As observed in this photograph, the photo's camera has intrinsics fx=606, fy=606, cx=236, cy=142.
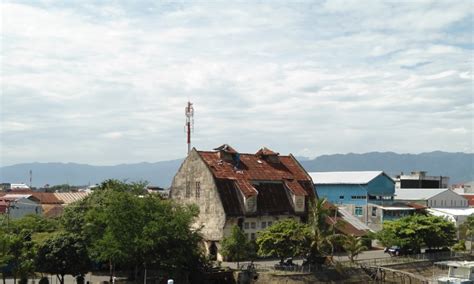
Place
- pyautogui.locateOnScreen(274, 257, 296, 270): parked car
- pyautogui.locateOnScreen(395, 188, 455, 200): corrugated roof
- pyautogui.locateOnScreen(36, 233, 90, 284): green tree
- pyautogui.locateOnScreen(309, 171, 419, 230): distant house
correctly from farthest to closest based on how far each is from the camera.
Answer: pyautogui.locateOnScreen(395, 188, 455, 200): corrugated roof
pyautogui.locateOnScreen(309, 171, 419, 230): distant house
pyautogui.locateOnScreen(274, 257, 296, 270): parked car
pyautogui.locateOnScreen(36, 233, 90, 284): green tree

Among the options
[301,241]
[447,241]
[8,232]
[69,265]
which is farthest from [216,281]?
[447,241]

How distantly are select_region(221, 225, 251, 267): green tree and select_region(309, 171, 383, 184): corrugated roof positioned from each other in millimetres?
36414

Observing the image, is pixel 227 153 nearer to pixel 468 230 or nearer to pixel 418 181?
pixel 468 230

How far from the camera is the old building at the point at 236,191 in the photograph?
69.3 m

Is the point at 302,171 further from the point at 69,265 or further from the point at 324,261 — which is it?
the point at 69,265

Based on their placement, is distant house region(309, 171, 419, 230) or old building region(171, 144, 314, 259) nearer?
old building region(171, 144, 314, 259)

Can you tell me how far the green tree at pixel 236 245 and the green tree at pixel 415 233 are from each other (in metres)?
20.2

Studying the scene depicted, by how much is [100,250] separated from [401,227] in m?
38.8

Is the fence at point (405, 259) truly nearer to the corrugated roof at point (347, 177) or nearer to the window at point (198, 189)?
the window at point (198, 189)

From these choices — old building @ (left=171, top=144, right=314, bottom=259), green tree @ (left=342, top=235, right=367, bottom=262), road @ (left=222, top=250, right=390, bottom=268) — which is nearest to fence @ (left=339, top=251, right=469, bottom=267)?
green tree @ (left=342, top=235, right=367, bottom=262)

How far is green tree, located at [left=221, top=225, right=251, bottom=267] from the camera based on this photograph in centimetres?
6256

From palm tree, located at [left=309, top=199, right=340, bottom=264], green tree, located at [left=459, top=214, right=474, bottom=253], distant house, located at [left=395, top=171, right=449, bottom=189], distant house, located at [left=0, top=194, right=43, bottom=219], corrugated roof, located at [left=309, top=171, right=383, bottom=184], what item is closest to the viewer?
palm tree, located at [left=309, top=199, right=340, bottom=264]

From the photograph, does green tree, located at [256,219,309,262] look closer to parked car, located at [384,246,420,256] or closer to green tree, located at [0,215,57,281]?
parked car, located at [384,246,420,256]

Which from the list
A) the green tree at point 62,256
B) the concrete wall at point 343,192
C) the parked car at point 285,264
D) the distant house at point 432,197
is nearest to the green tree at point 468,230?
the concrete wall at point 343,192
